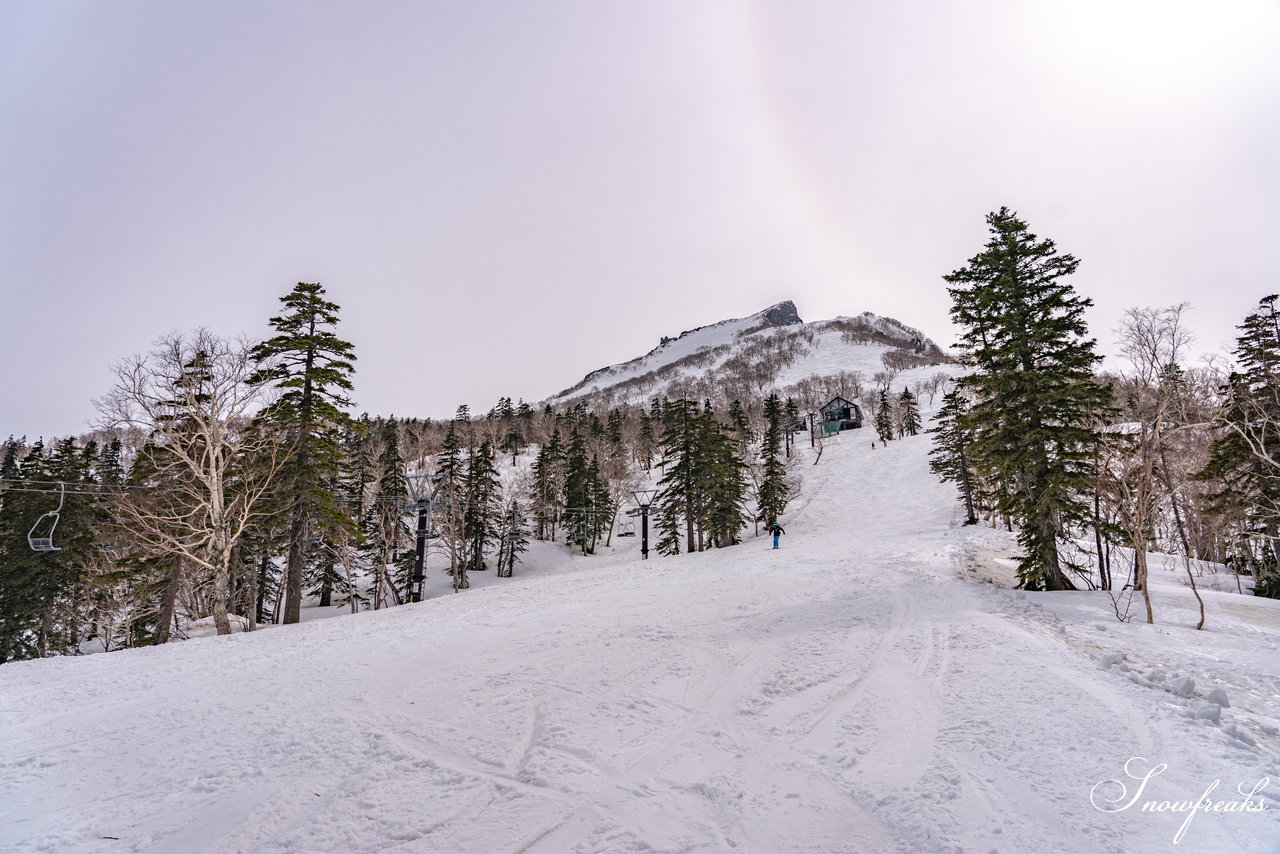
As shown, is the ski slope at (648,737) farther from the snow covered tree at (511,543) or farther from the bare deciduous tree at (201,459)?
the snow covered tree at (511,543)

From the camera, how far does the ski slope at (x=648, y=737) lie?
4605 millimetres

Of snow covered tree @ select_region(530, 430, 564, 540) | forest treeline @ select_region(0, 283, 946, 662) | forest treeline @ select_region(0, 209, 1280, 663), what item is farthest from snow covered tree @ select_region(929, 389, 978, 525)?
snow covered tree @ select_region(530, 430, 564, 540)

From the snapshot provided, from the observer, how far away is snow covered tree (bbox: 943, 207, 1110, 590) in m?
16.2

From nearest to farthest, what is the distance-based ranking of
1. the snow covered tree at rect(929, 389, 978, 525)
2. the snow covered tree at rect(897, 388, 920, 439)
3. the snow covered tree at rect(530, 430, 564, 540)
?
1. the snow covered tree at rect(929, 389, 978, 525)
2. the snow covered tree at rect(530, 430, 564, 540)
3. the snow covered tree at rect(897, 388, 920, 439)

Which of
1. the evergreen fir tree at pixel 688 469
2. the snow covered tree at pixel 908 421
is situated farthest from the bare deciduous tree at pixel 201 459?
the snow covered tree at pixel 908 421

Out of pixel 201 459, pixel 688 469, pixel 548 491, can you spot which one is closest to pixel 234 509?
pixel 201 459

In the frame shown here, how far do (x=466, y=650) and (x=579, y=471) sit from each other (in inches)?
1713

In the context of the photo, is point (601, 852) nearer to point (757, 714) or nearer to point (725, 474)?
point (757, 714)

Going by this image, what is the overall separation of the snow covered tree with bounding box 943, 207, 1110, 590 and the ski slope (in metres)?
4.13

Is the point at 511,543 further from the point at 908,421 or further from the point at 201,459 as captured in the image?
the point at 908,421

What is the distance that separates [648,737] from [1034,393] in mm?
17404

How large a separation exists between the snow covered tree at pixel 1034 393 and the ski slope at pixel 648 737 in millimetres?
4127

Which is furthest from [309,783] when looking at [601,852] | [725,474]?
[725,474]

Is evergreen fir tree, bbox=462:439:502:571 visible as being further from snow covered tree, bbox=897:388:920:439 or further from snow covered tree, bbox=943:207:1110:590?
snow covered tree, bbox=897:388:920:439
